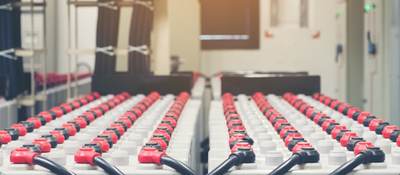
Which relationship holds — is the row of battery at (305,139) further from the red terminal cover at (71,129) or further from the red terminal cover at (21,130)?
the red terminal cover at (21,130)

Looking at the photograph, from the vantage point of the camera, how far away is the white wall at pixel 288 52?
725 cm

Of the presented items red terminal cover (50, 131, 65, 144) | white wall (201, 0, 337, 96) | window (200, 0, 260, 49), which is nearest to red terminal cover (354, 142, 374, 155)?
red terminal cover (50, 131, 65, 144)

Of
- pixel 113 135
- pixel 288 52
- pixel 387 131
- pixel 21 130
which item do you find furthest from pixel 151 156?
pixel 288 52

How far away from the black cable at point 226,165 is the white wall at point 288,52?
567 centimetres

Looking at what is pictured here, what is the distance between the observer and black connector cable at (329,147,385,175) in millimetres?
1480

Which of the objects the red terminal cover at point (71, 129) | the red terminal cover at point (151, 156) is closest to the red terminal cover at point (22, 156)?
the red terminal cover at point (151, 156)

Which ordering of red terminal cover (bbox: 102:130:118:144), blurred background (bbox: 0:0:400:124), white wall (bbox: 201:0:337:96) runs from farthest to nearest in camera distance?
1. white wall (bbox: 201:0:337:96)
2. blurred background (bbox: 0:0:400:124)
3. red terminal cover (bbox: 102:130:118:144)

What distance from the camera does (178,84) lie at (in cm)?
371

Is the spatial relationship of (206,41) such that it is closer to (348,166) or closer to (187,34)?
(187,34)

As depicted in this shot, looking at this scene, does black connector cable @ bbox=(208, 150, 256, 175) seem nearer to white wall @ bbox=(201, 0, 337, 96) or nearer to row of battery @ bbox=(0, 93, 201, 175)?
row of battery @ bbox=(0, 93, 201, 175)

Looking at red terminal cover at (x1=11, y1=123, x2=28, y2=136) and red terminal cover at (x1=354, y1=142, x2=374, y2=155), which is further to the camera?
red terminal cover at (x1=11, y1=123, x2=28, y2=136)

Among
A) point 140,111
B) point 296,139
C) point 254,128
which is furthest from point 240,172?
point 140,111

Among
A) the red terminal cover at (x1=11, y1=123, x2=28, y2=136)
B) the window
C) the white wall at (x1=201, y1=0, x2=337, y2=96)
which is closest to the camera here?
the red terminal cover at (x1=11, y1=123, x2=28, y2=136)

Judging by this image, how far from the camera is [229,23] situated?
7.07 m
